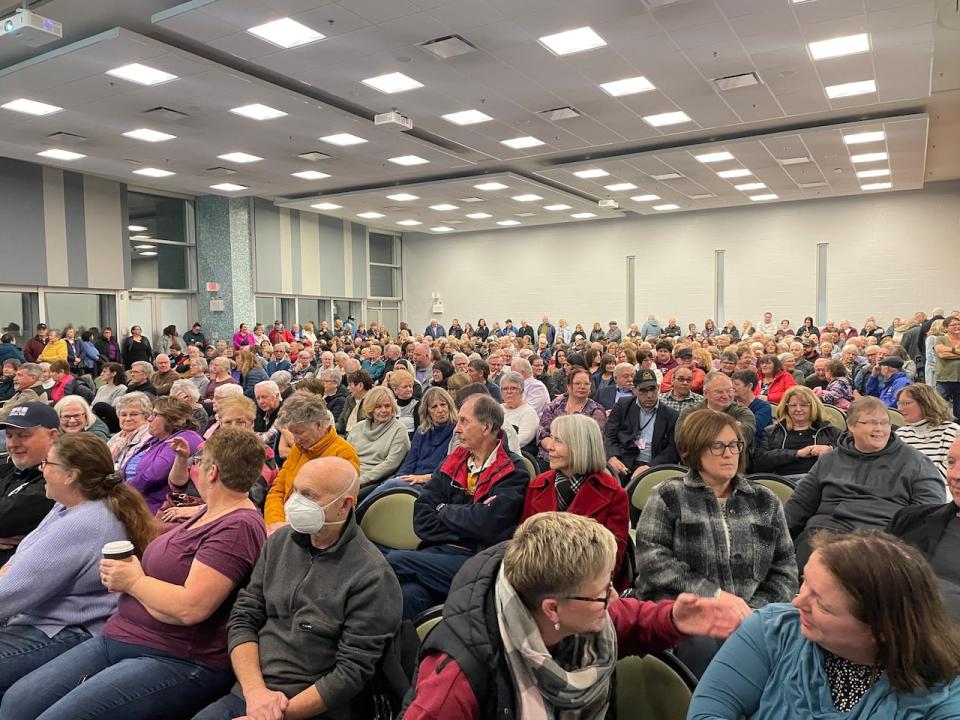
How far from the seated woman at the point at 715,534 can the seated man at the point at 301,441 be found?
76.3 inches

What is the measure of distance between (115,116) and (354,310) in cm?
1284

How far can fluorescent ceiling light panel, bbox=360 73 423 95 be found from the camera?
9.01m

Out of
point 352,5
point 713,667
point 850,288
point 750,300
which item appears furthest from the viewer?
point 750,300

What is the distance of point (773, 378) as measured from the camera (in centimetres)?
705

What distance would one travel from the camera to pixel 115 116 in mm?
10391

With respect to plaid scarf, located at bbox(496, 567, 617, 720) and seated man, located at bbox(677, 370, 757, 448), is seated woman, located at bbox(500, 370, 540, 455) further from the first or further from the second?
plaid scarf, located at bbox(496, 567, 617, 720)

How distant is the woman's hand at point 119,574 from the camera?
2205 mm

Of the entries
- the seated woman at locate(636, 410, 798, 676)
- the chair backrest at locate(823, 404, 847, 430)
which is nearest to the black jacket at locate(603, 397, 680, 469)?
the chair backrest at locate(823, 404, 847, 430)

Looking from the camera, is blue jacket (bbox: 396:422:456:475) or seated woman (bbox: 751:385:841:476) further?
blue jacket (bbox: 396:422:456:475)

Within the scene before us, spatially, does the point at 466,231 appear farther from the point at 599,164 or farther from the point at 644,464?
the point at 644,464

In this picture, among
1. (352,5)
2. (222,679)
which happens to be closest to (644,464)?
(222,679)

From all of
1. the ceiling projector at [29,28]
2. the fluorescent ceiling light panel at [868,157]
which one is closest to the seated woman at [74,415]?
the ceiling projector at [29,28]

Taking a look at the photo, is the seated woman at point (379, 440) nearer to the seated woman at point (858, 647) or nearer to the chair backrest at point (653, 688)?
the chair backrest at point (653, 688)

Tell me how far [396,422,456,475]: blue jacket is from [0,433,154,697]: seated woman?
2276mm
